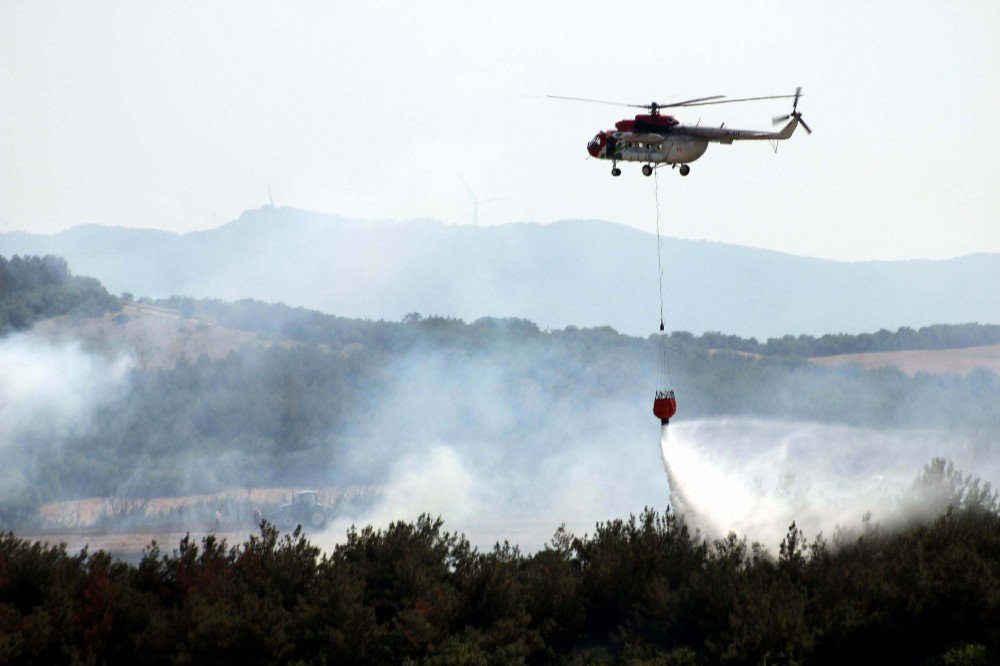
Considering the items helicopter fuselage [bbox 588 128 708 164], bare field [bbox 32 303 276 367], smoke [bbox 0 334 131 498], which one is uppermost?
helicopter fuselage [bbox 588 128 708 164]

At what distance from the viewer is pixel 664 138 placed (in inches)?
1555

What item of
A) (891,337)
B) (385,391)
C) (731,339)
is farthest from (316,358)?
(891,337)

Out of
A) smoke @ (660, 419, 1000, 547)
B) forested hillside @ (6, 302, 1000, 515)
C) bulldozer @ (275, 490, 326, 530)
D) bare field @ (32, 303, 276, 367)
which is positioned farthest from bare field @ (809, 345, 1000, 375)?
smoke @ (660, 419, 1000, 547)

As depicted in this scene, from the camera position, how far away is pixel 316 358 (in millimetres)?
119812

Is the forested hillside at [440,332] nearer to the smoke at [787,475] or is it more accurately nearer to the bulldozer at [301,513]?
the bulldozer at [301,513]

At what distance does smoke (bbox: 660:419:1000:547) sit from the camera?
127 feet

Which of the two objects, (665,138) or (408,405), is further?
(408,405)

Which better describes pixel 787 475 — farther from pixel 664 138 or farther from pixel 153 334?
pixel 153 334

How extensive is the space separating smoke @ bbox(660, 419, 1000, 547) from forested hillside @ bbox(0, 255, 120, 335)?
77779mm

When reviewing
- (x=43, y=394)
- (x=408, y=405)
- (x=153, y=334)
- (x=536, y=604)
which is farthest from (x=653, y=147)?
(x=153, y=334)

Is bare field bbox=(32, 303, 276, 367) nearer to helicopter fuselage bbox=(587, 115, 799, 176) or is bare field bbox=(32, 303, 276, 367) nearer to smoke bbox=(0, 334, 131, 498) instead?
smoke bbox=(0, 334, 131, 498)

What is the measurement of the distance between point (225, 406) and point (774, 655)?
87863 mm

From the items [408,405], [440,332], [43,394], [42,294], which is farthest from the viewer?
[440,332]

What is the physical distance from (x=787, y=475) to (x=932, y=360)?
96872 millimetres
